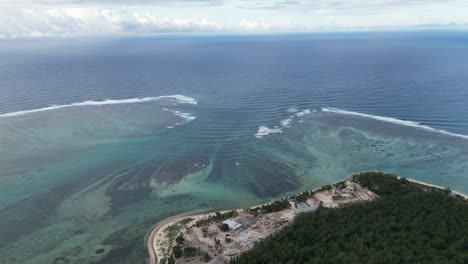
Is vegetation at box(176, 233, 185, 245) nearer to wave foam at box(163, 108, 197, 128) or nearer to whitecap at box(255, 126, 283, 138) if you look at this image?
whitecap at box(255, 126, 283, 138)

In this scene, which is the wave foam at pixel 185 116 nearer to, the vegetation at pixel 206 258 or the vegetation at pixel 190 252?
the vegetation at pixel 190 252

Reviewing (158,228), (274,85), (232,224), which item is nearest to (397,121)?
(274,85)

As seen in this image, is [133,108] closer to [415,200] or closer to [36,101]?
[36,101]

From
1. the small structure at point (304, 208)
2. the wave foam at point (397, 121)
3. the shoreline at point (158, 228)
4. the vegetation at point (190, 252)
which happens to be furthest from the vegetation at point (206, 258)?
the wave foam at point (397, 121)

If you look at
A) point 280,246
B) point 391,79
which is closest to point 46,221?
point 280,246

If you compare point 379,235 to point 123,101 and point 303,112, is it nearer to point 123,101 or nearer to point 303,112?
point 303,112

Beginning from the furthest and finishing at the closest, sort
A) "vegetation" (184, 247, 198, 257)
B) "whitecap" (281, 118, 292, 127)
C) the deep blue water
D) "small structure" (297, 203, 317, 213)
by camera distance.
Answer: the deep blue water → "whitecap" (281, 118, 292, 127) → "small structure" (297, 203, 317, 213) → "vegetation" (184, 247, 198, 257)

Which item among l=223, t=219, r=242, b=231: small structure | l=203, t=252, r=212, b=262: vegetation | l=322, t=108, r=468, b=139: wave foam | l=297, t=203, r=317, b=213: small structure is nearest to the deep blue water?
l=322, t=108, r=468, b=139: wave foam
